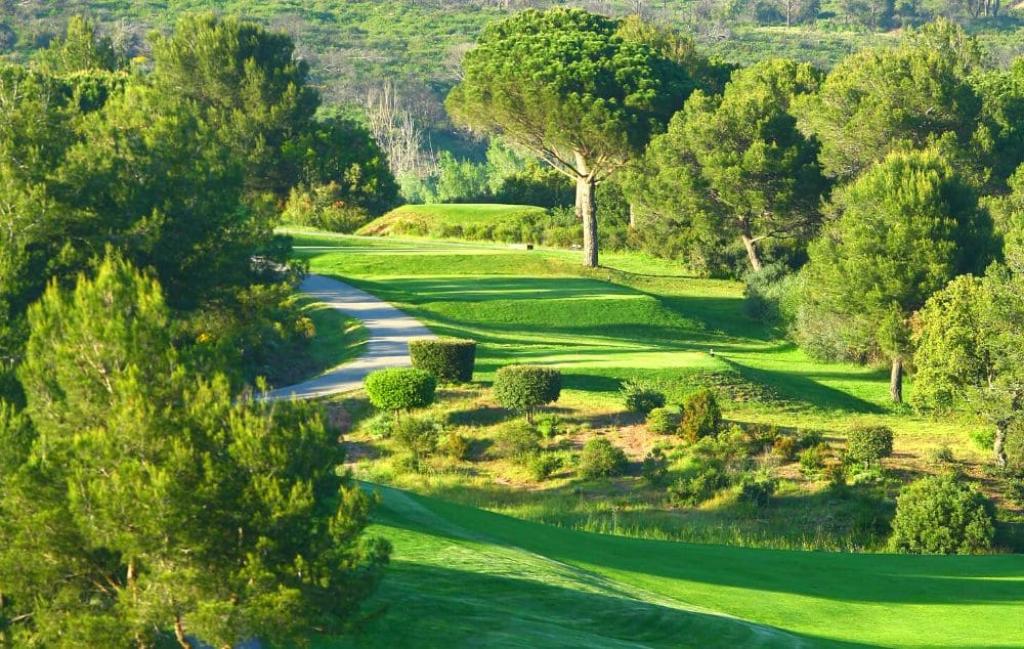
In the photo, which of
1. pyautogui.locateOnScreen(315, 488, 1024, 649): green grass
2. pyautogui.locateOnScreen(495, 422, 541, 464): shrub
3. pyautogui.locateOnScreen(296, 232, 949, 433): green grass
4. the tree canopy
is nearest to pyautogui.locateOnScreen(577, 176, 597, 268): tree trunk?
pyautogui.locateOnScreen(296, 232, 949, 433): green grass

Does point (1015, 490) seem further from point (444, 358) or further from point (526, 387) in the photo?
point (444, 358)

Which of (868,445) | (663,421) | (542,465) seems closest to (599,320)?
(663,421)

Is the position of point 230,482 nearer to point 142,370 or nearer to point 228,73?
point 142,370

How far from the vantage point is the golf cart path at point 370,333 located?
44562 millimetres

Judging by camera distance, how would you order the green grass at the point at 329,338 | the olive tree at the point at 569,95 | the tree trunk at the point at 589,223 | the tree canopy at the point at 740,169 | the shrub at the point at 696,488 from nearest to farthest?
the shrub at the point at 696,488, the green grass at the point at 329,338, the olive tree at the point at 569,95, the tree trunk at the point at 589,223, the tree canopy at the point at 740,169

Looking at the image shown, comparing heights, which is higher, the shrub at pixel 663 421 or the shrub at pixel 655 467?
the shrub at pixel 663 421

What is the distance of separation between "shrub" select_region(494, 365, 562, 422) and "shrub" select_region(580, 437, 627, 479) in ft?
9.37

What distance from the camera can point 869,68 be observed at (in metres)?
81.4

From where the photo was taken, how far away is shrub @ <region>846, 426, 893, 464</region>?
133 ft

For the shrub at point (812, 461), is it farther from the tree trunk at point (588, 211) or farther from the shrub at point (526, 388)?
the tree trunk at point (588, 211)

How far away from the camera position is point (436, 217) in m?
94.9

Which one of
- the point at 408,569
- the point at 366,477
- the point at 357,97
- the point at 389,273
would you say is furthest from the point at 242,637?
the point at 357,97

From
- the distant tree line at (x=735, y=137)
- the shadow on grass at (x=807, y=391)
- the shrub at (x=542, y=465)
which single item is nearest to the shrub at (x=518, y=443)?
the shrub at (x=542, y=465)

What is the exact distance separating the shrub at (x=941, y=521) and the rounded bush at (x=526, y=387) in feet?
35.5
